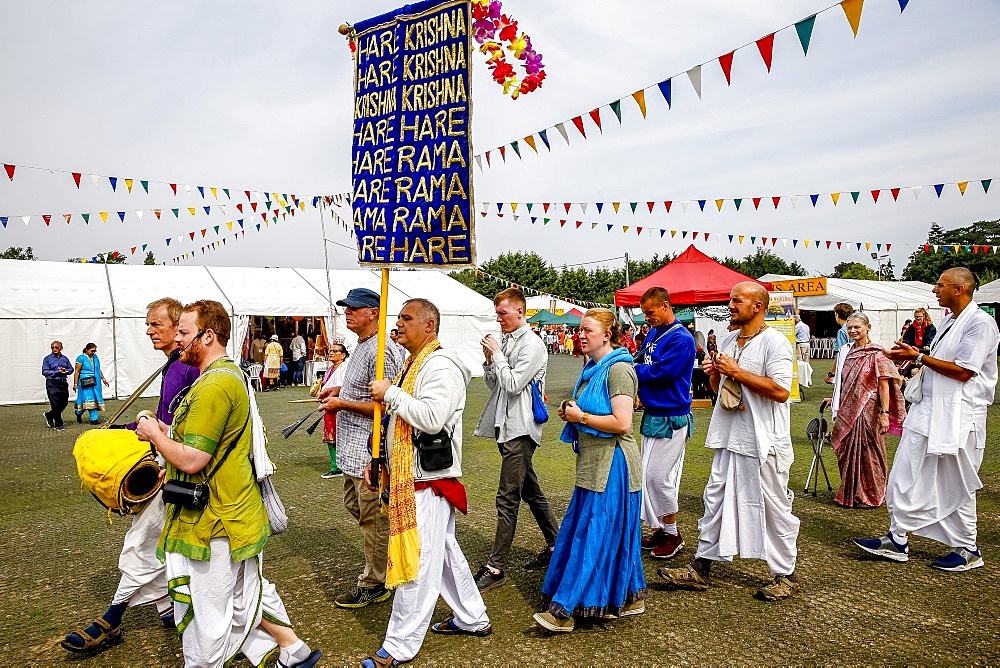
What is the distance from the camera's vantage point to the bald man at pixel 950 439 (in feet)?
15.9

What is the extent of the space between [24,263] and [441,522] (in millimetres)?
21628

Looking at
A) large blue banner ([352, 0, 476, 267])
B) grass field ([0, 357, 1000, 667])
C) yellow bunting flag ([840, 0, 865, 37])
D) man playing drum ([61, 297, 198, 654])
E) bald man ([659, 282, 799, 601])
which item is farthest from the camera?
yellow bunting flag ([840, 0, 865, 37])

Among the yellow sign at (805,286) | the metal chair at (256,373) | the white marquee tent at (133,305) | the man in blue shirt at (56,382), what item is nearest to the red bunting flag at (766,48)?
the yellow sign at (805,286)

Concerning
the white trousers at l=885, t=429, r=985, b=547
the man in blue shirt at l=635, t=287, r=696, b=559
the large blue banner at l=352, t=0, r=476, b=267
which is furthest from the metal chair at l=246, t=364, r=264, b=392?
the white trousers at l=885, t=429, r=985, b=547

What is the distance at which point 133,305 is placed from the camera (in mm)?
18922

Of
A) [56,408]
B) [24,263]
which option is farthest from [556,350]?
[56,408]

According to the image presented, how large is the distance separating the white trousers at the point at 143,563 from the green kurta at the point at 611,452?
2450 mm

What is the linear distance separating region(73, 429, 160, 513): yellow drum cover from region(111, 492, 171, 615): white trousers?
42 centimetres

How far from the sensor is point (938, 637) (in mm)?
3797

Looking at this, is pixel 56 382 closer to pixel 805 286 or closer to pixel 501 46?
pixel 501 46

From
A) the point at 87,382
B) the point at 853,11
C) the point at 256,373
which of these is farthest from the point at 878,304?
the point at 87,382

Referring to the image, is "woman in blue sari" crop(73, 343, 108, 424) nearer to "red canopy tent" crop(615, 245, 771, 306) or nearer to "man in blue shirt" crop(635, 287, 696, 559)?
"red canopy tent" crop(615, 245, 771, 306)

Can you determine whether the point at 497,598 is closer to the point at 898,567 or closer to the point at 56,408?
the point at 898,567

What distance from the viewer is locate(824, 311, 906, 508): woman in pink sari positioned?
21.5 feet
